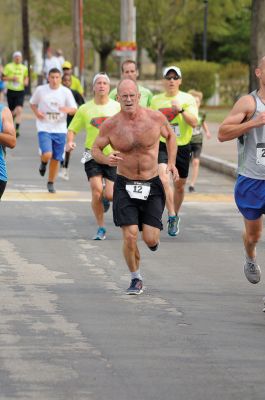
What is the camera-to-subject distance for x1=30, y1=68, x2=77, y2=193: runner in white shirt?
67.7 ft

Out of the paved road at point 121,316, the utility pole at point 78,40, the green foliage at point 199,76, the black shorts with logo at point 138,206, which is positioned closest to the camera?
the paved road at point 121,316

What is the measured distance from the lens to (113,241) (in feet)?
48.6

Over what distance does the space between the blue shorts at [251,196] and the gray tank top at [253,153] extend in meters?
0.05

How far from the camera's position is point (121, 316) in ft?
33.5

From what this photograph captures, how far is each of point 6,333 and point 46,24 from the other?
70.2 metres

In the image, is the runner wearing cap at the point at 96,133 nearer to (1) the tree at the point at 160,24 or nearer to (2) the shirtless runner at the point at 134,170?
(2) the shirtless runner at the point at 134,170

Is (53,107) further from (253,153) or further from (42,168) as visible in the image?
(253,153)

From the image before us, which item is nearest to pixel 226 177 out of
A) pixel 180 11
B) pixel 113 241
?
pixel 113 241

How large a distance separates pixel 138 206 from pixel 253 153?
1279mm

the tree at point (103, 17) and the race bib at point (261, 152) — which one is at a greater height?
the race bib at point (261, 152)

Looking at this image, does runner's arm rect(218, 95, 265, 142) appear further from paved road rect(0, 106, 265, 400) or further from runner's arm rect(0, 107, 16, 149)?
runner's arm rect(0, 107, 16, 149)

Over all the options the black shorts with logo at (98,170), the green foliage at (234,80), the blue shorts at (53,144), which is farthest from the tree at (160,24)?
the black shorts with logo at (98,170)

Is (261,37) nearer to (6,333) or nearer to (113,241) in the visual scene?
(113,241)

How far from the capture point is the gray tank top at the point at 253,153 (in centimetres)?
1062
